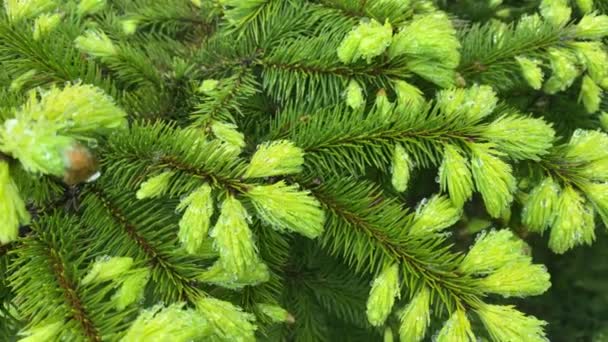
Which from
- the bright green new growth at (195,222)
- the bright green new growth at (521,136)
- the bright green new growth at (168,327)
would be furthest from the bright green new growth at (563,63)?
the bright green new growth at (168,327)

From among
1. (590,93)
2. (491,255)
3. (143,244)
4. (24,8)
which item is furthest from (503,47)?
(24,8)

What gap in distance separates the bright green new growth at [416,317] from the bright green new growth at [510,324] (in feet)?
0.32

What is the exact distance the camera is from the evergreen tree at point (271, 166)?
83 cm

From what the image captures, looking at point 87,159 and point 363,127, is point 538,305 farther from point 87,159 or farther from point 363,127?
point 87,159

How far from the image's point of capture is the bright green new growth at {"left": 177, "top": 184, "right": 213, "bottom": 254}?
0.86 meters

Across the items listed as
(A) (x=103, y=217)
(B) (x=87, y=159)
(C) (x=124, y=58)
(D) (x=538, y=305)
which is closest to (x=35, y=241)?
(A) (x=103, y=217)

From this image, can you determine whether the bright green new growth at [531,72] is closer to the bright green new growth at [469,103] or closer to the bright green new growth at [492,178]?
the bright green new growth at [469,103]

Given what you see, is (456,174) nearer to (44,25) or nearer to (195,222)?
(195,222)

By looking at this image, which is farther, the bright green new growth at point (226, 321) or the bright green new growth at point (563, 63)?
the bright green new growth at point (563, 63)

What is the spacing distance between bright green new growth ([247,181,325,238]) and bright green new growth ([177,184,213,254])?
8 cm

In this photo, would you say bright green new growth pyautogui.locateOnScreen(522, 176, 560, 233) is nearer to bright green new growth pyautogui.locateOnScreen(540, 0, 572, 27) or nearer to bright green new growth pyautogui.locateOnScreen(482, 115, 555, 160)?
bright green new growth pyautogui.locateOnScreen(482, 115, 555, 160)

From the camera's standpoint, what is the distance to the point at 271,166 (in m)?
0.91

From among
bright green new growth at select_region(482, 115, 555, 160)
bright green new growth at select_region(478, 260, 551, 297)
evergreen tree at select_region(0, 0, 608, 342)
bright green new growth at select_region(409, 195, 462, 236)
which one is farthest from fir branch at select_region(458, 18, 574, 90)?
bright green new growth at select_region(478, 260, 551, 297)

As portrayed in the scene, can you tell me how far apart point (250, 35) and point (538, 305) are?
1705 mm
